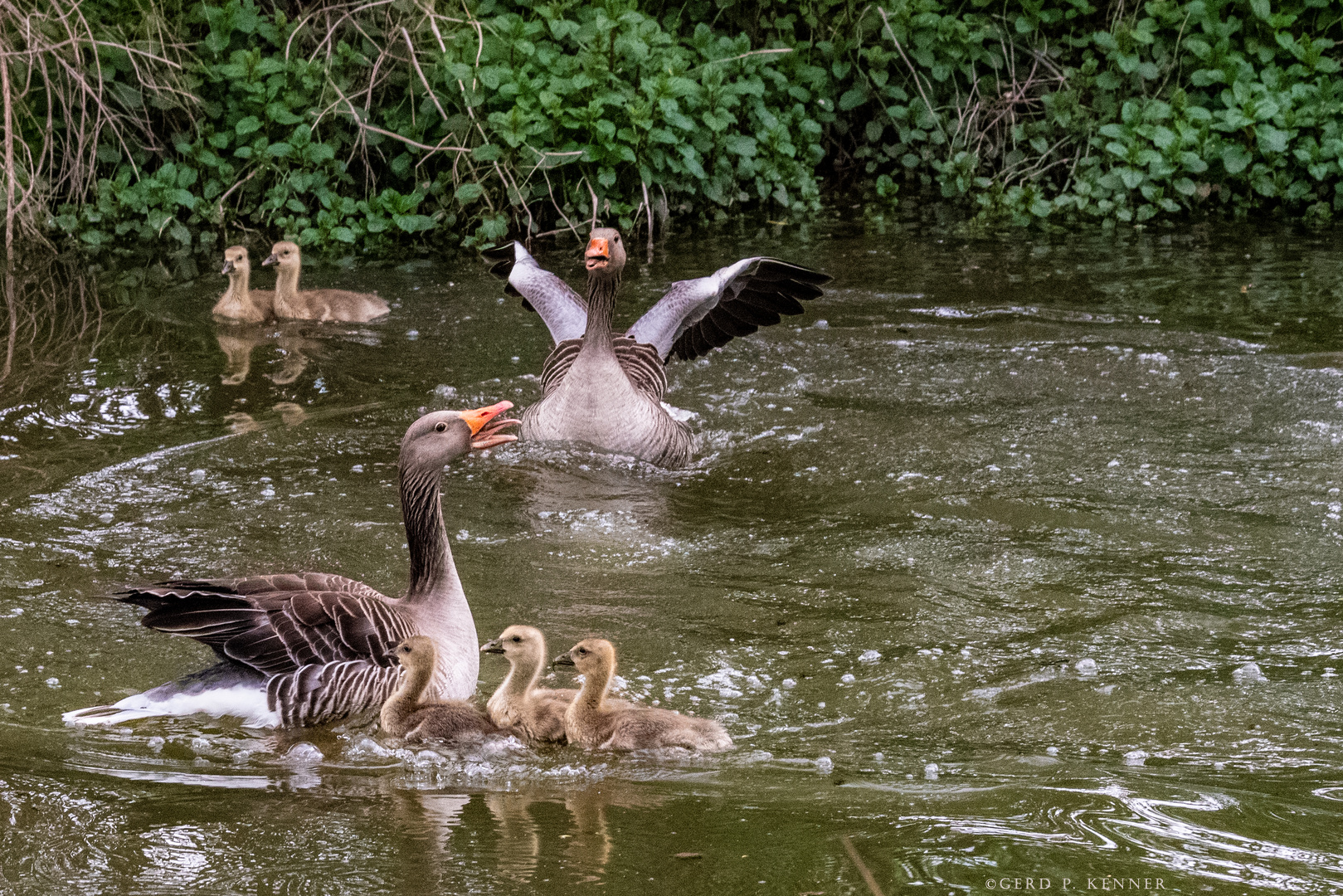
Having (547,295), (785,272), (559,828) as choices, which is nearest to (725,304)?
(785,272)

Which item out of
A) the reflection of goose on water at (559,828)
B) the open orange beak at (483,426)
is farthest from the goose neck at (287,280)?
the reflection of goose on water at (559,828)

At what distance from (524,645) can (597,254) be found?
11.4 ft

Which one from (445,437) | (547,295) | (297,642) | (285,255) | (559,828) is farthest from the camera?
(285,255)

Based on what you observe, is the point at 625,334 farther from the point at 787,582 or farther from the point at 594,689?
the point at 594,689

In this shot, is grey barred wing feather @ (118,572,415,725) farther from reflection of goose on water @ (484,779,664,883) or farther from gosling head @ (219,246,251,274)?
gosling head @ (219,246,251,274)

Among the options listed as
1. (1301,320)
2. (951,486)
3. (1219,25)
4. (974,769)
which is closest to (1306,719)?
(974,769)

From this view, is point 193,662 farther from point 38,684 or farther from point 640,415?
point 640,415

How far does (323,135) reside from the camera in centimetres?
1255

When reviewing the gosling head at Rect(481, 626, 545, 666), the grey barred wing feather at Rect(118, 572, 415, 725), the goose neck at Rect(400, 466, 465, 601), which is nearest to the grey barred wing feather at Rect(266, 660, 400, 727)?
the grey barred wing feather at Rect(118, 572, 415, 725)

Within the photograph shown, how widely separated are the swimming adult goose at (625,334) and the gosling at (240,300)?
72.9 inches

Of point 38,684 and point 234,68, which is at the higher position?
point 234,68

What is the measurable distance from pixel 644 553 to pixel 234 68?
24.6 feet

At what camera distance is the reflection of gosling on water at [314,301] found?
32.9 feet

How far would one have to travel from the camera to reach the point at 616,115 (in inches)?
467
